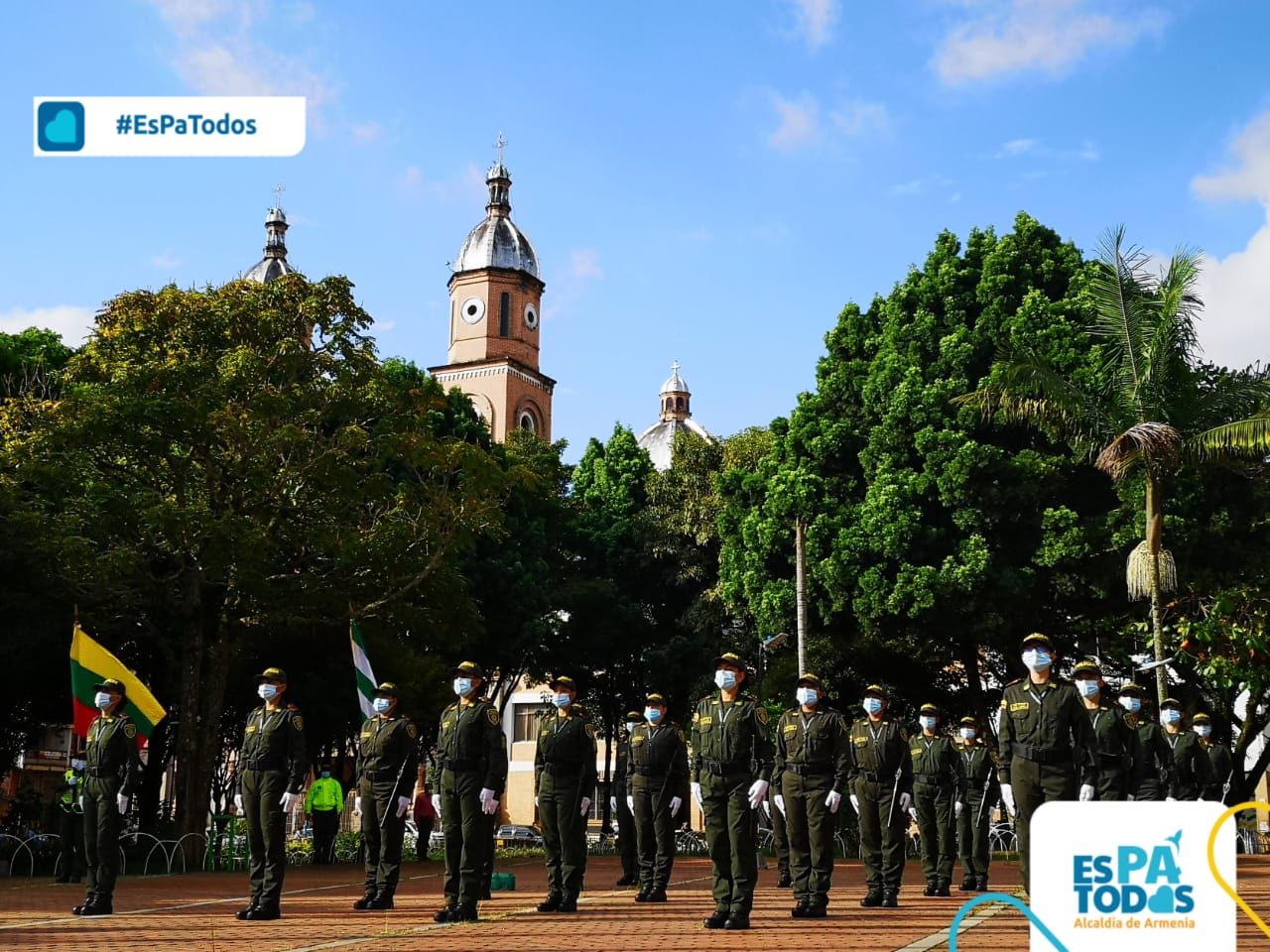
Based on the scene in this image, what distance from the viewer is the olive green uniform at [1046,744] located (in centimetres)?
1111

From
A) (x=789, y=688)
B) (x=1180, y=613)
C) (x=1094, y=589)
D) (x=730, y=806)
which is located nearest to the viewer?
(x=730, y=806)

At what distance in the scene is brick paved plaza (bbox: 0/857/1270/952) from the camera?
10156 millimetres

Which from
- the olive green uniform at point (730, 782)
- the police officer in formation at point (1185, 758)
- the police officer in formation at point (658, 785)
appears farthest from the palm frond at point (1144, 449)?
the olive green uniform at point (730, 782)

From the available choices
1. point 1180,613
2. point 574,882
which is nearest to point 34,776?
point 1180,613

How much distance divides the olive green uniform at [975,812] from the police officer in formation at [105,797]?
916 centimetres

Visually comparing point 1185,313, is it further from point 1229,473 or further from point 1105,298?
point 1229,473

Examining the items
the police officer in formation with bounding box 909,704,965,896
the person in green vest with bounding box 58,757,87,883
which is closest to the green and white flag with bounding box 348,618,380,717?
the person in green vest with bounding box 58,757,87,883

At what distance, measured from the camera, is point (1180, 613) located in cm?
2517

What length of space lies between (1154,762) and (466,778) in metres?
7.32

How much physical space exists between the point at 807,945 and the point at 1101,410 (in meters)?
14.9

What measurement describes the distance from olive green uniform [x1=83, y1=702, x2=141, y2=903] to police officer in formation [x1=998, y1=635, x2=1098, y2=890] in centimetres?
763

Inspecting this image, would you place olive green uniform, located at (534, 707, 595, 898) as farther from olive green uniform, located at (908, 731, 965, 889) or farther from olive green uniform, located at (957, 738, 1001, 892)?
olive green uniform, located at (957, 738, 1001, 892)

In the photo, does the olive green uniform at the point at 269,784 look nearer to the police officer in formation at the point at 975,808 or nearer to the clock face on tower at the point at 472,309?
the police officer in formation at the point at 975,808

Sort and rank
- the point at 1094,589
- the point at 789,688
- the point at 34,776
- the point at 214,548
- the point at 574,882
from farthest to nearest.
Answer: the point at 34,776 → the point at 789,688 → the point at 1094,589 → the point at 214,548 → the point at 574,882
